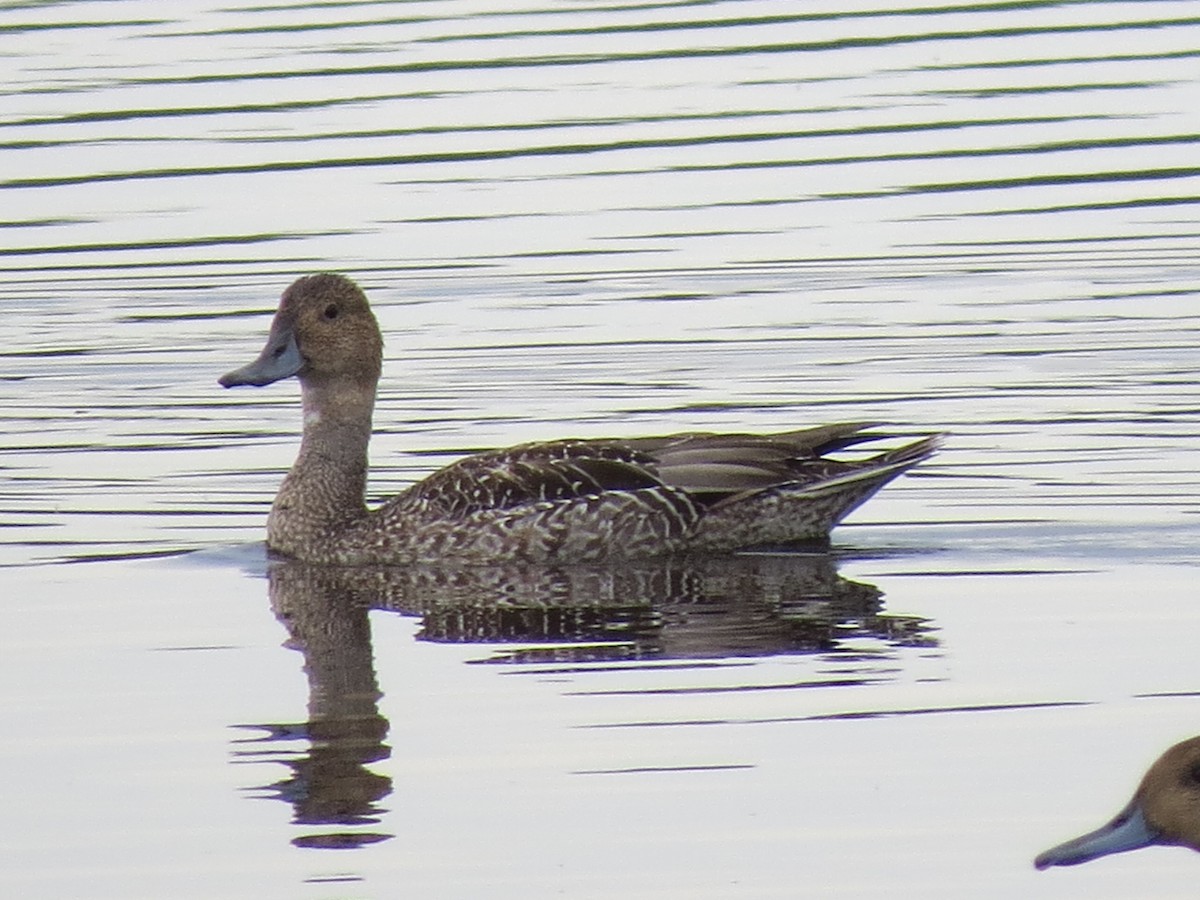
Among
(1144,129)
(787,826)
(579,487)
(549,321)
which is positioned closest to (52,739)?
(787,826)

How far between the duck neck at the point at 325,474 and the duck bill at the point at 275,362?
7.7 inches

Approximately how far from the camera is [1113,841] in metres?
7.25

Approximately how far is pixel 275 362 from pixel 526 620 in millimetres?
2549

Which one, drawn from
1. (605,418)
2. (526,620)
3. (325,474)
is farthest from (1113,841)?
(605,418)

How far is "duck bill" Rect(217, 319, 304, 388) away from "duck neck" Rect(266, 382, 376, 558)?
195 mm

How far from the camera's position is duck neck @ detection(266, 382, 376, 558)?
1336 cm

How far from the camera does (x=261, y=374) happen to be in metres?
13.8

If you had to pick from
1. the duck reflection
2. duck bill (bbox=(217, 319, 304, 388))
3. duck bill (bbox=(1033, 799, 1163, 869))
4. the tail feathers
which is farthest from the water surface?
duck bill (bbox=(1033, 799, 1163, 869))

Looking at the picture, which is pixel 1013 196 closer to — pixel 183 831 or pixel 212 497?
pixel 212 497

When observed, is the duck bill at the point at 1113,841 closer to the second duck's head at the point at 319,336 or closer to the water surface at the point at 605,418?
the water surface at the point at 605,418

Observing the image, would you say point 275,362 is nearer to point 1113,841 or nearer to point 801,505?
point 801,505

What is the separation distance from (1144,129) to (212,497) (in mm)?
9920

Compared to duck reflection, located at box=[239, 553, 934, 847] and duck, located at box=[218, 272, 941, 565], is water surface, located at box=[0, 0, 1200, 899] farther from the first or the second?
duck, located at box=[218, 272, 941, 565]

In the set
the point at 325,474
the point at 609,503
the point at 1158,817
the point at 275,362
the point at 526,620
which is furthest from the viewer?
the point at 275,362
